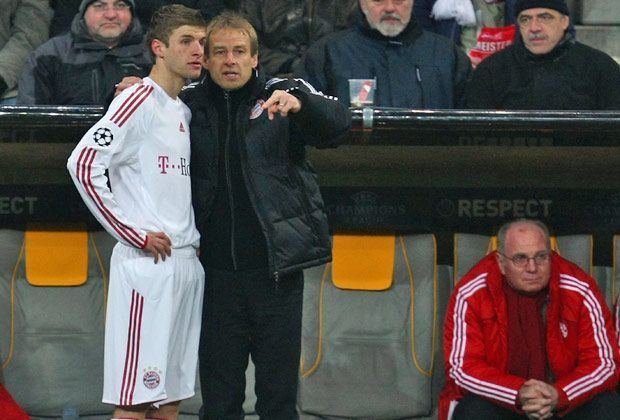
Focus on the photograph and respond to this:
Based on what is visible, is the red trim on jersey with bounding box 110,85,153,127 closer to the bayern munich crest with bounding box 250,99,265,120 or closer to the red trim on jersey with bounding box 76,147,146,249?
the red trim on jersey with bounding box 76,147,146,249

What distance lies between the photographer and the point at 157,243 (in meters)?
5.33

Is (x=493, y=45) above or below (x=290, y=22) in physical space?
below

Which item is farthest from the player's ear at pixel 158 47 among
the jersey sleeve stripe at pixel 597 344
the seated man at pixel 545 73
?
the jersey sleeve stripe at pixel 597 344

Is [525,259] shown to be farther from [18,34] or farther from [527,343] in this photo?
[18,34]

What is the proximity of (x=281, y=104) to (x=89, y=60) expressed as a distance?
2001 mm

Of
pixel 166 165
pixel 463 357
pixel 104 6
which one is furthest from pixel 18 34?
pixel 463 357

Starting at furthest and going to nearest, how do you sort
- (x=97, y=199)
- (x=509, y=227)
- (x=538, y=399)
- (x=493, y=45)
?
1. (x=493, y=45)
2. (x=509, y=227)
3. (x=538, y=399)
4. (x=97, y=199)

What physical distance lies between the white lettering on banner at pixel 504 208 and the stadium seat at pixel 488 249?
4.5 inches

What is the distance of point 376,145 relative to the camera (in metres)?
6.27

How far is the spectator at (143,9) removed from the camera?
7.63 meters

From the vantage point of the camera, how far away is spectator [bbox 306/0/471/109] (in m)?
6.61

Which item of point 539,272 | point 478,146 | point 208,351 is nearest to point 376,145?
point 478,146

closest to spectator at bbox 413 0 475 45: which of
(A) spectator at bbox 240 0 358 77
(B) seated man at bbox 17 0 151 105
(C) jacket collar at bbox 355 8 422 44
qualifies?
(A) spectator at bbox 240 0 358 77

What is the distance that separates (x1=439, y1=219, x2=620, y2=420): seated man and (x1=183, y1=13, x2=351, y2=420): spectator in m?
0.94
